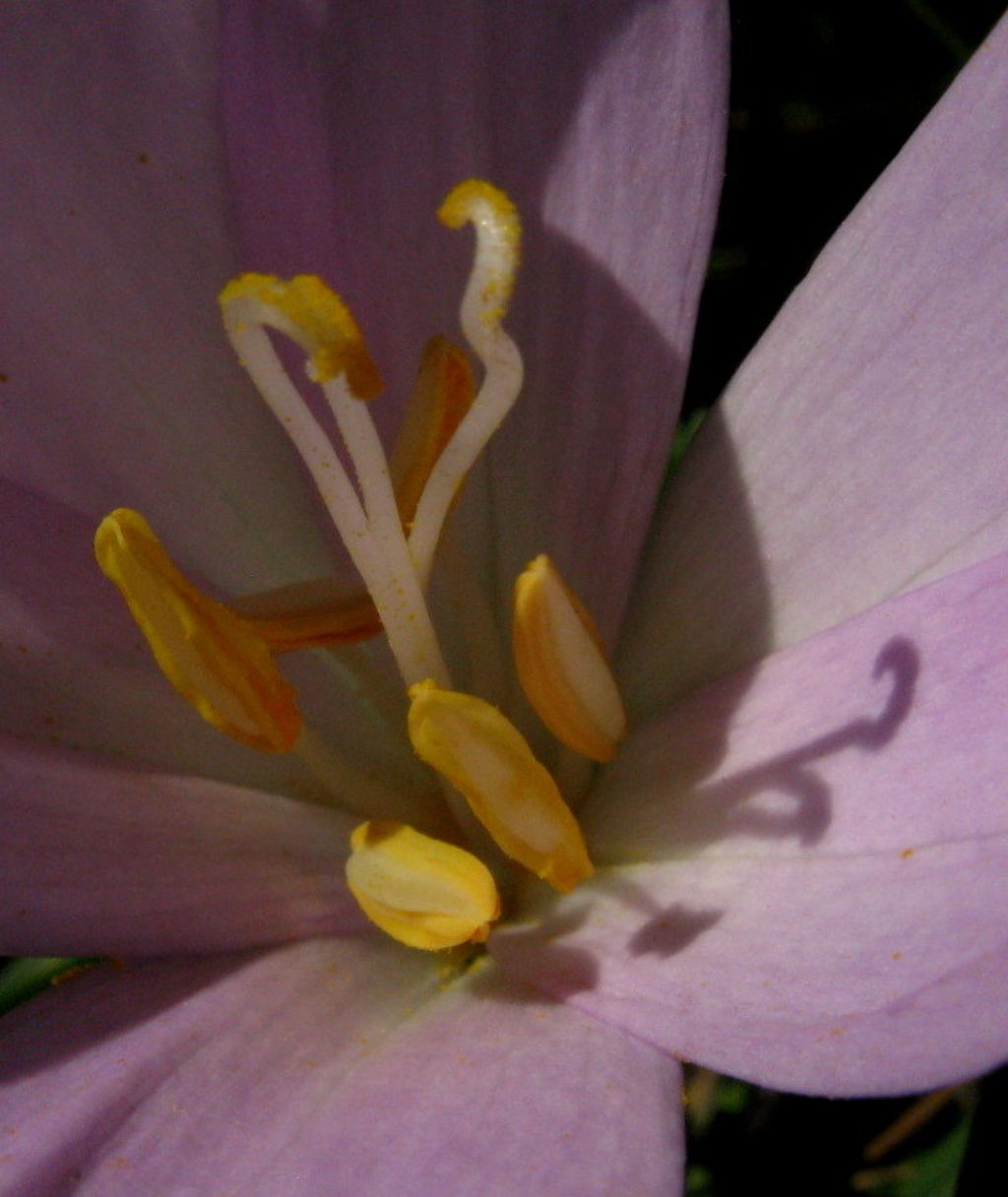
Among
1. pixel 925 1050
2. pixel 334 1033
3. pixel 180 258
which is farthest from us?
pixel 180 258

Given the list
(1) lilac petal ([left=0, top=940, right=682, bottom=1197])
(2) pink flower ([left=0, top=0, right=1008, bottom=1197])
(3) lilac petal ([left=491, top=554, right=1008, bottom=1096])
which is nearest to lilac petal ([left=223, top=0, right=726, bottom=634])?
(2) pink flower ([left=0, top=0, right=1008, bottom=1197])

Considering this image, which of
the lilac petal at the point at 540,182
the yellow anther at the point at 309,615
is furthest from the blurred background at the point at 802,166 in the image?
the yellow anther at the point at 309,615

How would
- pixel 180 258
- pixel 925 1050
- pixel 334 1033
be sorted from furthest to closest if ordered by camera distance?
pixel 180 258 < pixel 334 1033 < pixel 925 1050

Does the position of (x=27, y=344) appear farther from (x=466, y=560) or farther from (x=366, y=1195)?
(x=366, y=1195)

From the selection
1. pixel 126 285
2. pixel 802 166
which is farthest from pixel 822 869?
pixel 802 166

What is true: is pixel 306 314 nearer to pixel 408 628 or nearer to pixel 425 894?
pixel 408 628

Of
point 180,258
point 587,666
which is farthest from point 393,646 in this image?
point 180,258

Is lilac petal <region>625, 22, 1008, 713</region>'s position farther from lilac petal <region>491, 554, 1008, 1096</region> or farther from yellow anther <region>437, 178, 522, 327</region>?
yellow anther <region>437, 178, 522, 327</region>

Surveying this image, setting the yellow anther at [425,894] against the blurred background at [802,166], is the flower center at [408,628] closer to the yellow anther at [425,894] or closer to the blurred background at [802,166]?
the yellow anther at [425,894]
